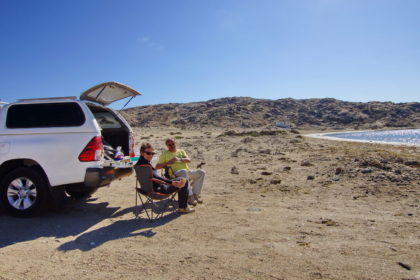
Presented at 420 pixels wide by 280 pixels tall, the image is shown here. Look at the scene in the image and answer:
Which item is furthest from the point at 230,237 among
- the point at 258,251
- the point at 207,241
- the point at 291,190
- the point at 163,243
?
the point at 291,190

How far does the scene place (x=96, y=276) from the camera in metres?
3.61

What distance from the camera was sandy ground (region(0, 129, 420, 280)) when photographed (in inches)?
146

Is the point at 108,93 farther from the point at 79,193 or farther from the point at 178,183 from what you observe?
the point at 178,183

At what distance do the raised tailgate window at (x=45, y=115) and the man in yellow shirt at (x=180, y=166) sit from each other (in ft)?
5.60

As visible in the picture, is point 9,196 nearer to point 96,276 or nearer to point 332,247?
point 96,276

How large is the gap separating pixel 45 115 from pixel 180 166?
2.60m

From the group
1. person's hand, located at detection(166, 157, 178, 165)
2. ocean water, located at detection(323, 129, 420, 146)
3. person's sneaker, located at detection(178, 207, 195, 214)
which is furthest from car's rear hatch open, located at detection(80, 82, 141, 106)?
ocean water, located at detection(323, 129, 420, 146)

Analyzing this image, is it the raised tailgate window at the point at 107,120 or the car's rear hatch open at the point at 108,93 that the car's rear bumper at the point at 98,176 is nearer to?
the raised tailgate window at the point at 107,120

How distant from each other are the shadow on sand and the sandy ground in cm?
2

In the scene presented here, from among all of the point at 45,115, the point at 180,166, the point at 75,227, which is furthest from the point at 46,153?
the point at 180,166

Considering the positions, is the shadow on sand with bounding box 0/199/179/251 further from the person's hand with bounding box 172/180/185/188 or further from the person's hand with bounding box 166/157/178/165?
the person's hand with bounding box 166/157/178/165

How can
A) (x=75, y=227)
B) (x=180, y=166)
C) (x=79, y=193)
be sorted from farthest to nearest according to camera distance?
1. (x=79, y=193)
2. (x=180, y=166)
3. (x=75, y=227)

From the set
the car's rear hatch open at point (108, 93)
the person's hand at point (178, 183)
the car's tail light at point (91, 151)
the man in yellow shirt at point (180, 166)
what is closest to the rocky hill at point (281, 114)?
the car's rear hatch open at point (108, 93)

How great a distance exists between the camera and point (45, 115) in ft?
18.8
